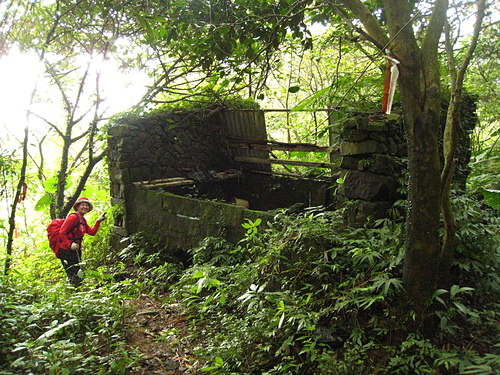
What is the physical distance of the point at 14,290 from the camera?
14.4ft

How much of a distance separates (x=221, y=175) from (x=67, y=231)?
326cm

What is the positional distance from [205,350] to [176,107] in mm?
5493

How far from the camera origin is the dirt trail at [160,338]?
352 centimetres

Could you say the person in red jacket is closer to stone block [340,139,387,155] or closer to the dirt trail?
the dirt trail

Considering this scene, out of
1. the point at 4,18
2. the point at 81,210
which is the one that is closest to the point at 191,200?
the point at 81,210

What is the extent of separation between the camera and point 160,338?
4020 mm

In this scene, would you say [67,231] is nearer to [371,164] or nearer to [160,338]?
[160,338]

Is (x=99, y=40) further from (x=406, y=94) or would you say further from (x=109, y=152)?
(x=406, y=94)

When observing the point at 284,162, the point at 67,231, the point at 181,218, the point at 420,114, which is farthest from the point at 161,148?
the point at 420,114

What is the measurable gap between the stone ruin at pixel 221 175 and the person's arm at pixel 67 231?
4.44ft

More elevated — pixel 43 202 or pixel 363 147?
pixel 363 147

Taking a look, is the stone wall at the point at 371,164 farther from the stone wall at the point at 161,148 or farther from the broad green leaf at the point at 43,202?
the broad green leaf at the point at 43,202

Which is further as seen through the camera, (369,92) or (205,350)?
(369,92)

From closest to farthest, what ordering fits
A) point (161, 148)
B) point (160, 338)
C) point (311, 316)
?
1. point (311, 316)
2. point (160, 338)
3. point (161, 148)
